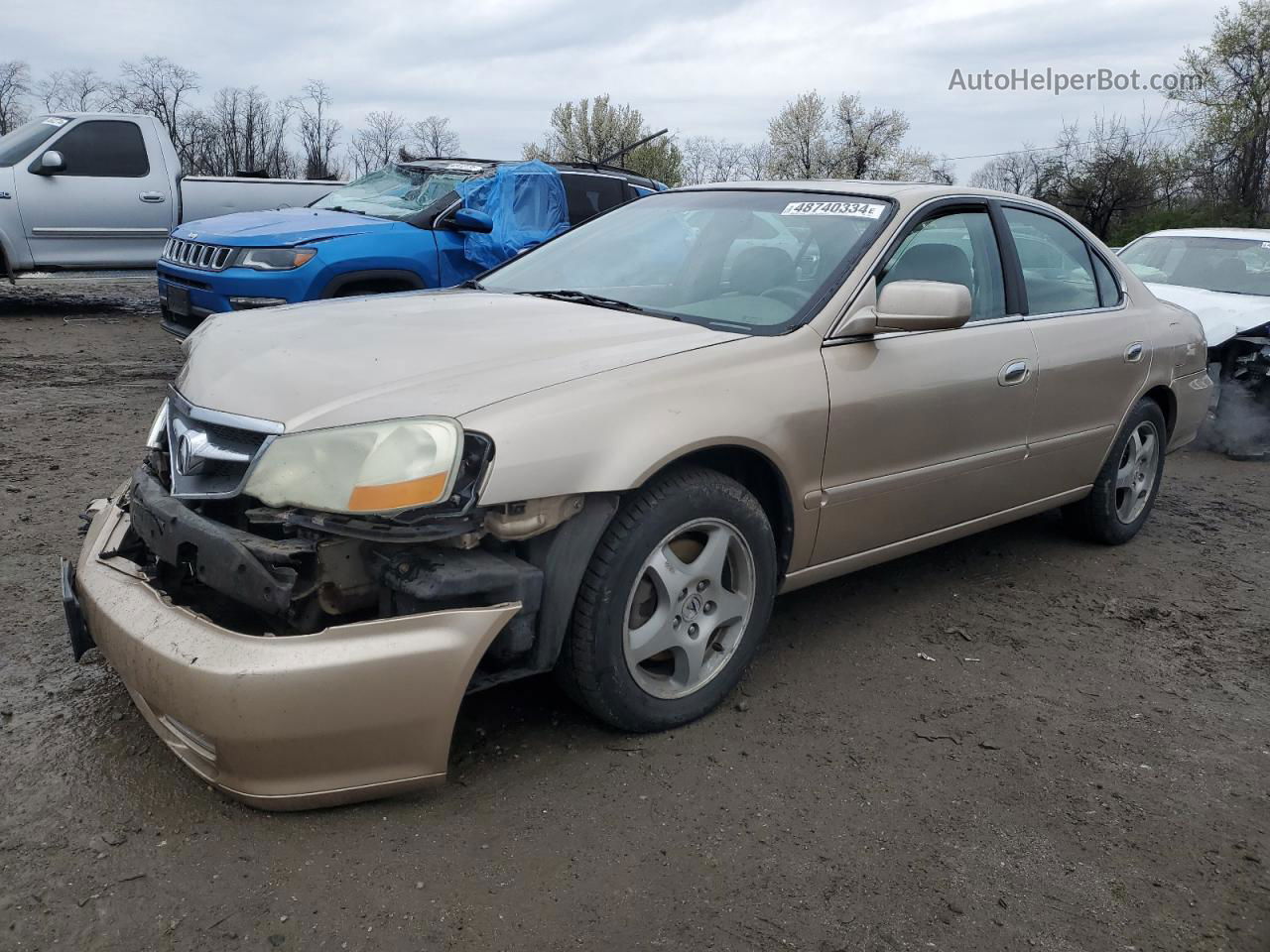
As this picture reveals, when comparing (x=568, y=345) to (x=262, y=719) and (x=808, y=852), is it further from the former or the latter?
(x=808, y=852)

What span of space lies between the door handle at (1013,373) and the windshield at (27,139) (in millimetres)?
9816

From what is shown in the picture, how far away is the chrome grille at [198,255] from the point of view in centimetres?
667

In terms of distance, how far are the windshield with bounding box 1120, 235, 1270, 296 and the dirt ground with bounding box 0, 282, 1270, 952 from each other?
15.8 feet

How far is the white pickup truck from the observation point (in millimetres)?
9750

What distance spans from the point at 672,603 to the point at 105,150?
9929mm

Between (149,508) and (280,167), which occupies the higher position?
(280,167)

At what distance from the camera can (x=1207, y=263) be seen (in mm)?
8070

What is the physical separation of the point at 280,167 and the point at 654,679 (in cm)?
3785

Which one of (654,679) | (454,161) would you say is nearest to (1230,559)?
(654,679)

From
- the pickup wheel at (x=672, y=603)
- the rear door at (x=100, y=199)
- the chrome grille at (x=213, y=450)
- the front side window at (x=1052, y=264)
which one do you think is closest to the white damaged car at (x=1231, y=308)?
the front side window at (x=1052, y=264)

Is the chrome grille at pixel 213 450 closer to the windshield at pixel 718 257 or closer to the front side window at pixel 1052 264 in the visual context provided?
the windshield at pixel 718 257

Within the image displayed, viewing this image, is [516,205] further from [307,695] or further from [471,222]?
[307,695]

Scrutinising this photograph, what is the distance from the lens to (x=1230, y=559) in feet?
15.8

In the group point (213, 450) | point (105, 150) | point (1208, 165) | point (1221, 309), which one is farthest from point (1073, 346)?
point (1208, 165)
